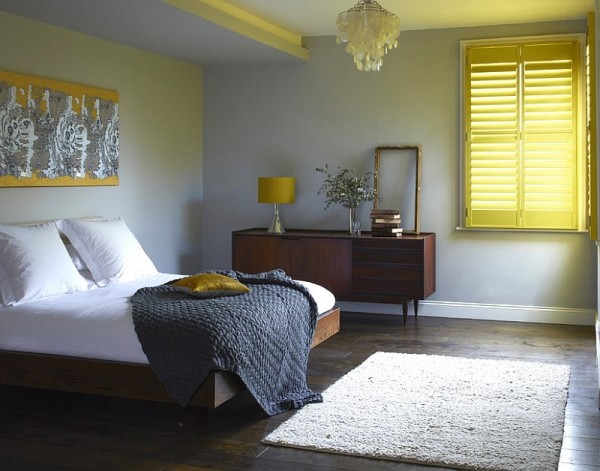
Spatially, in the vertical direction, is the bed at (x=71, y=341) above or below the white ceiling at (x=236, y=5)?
below

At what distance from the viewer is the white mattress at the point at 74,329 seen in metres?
4.03

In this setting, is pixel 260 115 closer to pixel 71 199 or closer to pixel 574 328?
pixel 71 199

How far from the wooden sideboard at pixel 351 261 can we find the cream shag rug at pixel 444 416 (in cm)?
139

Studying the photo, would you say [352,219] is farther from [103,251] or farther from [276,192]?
[103,251]

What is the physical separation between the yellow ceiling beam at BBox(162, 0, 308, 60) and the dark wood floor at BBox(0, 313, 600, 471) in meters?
2.40

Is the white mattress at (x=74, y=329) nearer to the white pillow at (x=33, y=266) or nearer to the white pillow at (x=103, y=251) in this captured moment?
the white pillow at (x=33, y=266)

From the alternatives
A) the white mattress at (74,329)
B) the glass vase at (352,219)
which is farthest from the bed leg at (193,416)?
the glass vase at (352,219)

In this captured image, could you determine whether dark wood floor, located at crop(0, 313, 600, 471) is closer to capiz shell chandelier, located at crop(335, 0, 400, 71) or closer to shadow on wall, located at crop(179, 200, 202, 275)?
capiz shell chandelier, located at crop(335, 0, 400, 71)

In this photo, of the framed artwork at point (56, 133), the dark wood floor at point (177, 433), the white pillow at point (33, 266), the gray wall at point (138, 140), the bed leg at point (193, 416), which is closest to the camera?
the dark wood floor at point (177, 433)

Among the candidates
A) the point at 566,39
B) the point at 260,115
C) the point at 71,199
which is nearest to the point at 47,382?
the point at 71,199

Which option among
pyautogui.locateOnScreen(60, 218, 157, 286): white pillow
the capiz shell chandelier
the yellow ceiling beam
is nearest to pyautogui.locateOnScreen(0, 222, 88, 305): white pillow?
pyautogui.locateOnScreen(60, 218, 157, 286): white pillow

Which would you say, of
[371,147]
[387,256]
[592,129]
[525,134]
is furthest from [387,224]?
[592,129]

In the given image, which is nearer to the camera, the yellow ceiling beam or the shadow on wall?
the yellow ceiling beam

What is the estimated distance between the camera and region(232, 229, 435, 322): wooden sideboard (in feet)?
21.7
